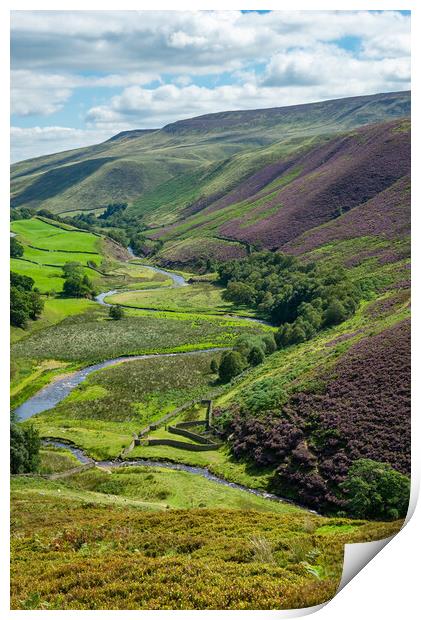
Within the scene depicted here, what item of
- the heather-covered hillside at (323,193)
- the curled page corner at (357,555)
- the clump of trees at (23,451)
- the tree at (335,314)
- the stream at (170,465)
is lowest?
the stream at (170,465)

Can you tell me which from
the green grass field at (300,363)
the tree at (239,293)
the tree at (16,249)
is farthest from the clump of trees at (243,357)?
the tree at (16,249)

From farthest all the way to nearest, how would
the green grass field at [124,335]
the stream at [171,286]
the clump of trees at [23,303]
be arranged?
the stream at [171,286] < the green grass field at [124,335] < the clump of trees at [23,303]

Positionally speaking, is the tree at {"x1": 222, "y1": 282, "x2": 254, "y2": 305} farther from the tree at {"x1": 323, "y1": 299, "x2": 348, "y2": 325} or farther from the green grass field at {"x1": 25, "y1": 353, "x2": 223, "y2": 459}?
the tree at {"x1": 323, "y1": 299, "x2": 348, "y2": 325}

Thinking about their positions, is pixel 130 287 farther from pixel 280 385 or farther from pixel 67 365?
pixel 280 385

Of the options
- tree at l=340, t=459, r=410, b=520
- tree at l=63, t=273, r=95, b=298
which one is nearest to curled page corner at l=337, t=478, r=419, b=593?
tree at l=340, t=459, r=410, b=520

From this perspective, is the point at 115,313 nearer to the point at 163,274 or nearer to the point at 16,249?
the point at 16,249

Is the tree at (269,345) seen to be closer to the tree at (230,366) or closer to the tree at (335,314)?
the tree at (230,366)
